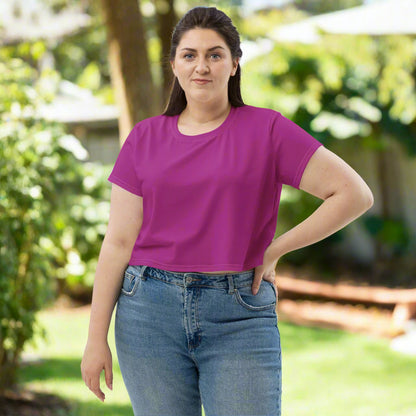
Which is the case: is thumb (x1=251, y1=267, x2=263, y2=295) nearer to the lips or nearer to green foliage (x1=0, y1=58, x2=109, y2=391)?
the lips

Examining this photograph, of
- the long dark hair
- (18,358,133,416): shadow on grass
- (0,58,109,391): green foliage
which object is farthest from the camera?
(18,358,133,416): shadow on grass

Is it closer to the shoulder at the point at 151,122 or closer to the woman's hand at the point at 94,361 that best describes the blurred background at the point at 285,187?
the shoulder at the point at 151,122

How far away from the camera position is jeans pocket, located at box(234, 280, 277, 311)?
1862 millimetres

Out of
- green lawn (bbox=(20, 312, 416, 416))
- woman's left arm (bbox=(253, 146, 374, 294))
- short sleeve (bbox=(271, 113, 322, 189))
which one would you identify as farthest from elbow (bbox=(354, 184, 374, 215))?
green lawn (bbox=(20, 312, 416, 416))

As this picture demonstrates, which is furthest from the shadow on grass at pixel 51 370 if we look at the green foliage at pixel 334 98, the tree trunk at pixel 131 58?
the green foliage at pixel 334 98

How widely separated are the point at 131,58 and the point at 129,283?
2929 mm

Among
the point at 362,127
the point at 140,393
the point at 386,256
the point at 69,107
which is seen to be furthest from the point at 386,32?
the point at 69,107

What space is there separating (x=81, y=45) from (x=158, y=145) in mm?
19412

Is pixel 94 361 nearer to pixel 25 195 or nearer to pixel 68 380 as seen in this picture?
pixel 25 195

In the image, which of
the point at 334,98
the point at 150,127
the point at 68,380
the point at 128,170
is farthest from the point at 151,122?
the point at 334,98

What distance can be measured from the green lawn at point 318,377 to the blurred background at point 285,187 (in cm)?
3

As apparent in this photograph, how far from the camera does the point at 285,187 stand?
7.98 meters

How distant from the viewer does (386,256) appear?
8766mm

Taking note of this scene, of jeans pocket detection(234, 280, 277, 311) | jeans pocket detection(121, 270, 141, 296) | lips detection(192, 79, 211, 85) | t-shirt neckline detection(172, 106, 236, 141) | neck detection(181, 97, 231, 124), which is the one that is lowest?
jeans pocket detection(234, 280, 277, 311)
